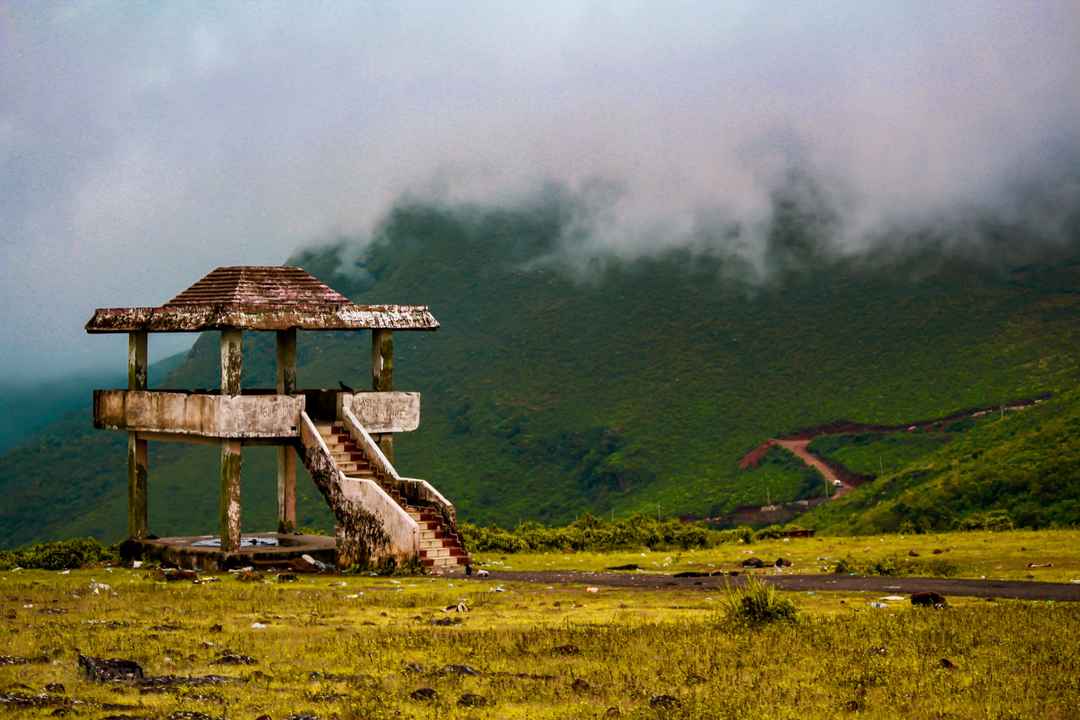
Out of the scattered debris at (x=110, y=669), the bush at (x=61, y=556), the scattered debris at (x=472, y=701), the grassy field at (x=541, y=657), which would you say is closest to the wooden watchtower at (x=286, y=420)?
the bush at (x=61, y=556)

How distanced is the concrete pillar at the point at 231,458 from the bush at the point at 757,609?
13.9 meters

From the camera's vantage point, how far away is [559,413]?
89688 millimetres

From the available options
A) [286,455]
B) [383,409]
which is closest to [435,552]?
[383,409]

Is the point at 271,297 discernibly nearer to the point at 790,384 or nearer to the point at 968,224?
the point at 790,384

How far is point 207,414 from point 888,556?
1378 cm

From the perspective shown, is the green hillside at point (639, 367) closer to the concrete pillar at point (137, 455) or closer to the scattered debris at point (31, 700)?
the concrete pillar at point (137, 455)

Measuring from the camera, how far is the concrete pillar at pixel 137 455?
32.4 m

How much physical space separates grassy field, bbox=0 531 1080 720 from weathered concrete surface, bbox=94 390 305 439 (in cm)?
564

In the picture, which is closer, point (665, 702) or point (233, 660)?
point (665, 702)

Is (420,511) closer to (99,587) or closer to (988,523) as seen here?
(99,587)

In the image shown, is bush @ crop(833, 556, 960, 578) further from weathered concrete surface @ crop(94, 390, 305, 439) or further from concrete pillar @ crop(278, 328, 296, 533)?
concrete pillar @ crop(278, 328, 296, 533)

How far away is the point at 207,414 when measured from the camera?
29531 mm

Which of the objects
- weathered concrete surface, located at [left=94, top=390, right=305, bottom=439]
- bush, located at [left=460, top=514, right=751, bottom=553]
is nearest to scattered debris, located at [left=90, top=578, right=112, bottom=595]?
weathered concrete surface, located at [left=94, top=390, right=305, bottom=439]

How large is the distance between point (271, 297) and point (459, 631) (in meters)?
13.5
